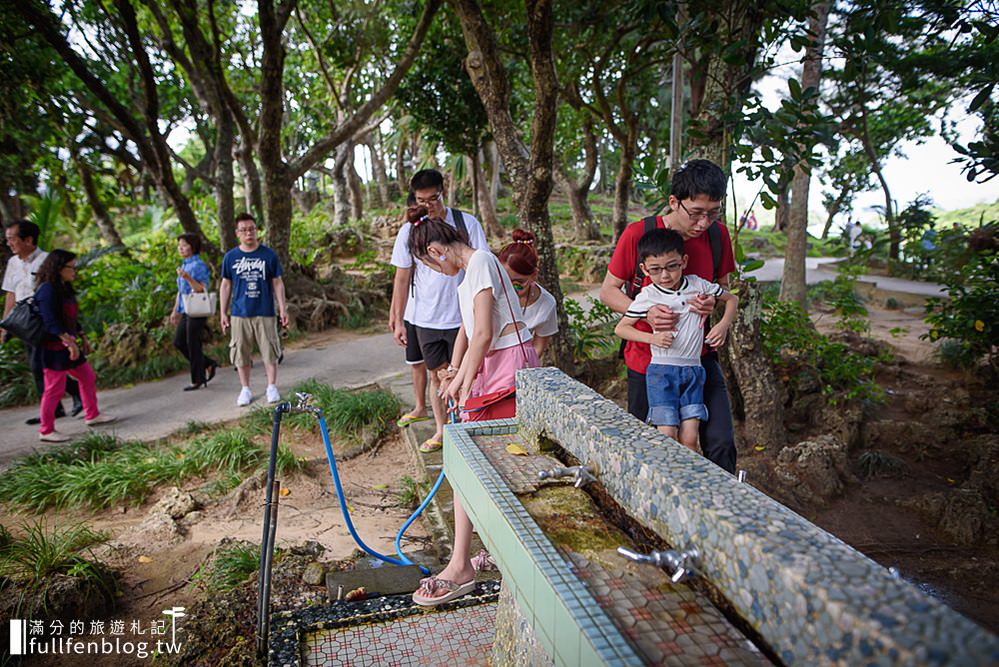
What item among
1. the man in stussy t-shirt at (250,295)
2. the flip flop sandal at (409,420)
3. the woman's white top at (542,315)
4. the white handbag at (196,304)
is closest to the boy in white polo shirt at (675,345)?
the woman's white top at (542,315)

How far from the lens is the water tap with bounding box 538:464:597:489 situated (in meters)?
2.01

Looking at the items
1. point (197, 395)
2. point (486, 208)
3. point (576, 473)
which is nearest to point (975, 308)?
point (576, 473)

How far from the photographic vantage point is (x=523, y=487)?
6.70ft

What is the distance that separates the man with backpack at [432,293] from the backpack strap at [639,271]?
1.18 m

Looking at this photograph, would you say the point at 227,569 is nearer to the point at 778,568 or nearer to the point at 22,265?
the point at 778,568

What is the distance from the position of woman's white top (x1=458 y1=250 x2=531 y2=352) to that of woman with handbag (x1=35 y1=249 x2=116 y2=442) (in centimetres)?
379

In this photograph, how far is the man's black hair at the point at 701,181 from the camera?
2590 millimetres

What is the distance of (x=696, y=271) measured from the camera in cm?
285

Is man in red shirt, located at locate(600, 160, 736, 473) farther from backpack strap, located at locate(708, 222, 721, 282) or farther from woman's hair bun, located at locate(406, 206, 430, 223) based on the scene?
woman's hair bun, located at locate(406, 206, 430, 223)

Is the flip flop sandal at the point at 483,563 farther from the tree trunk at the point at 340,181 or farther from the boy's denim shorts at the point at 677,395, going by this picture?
the tree trunk at the point at 340,181

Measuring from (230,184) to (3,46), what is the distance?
3.08 meters

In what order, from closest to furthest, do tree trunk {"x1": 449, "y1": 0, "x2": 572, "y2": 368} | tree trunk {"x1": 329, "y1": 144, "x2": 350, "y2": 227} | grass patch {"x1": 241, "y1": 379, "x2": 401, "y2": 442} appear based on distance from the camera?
tree trunk {"x1": 449, "y1": 0, "x2": 572, "y2": 368}, grass patch {"x1": 241, "y1": 379, "x2": 401, "y2": 442}, tree trunk {"x1": 329, "y1": 144, "x2": 350, "y2": 227}

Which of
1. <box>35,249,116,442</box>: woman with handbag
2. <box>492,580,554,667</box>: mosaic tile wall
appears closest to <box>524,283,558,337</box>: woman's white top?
<box>492,580,554,667</box>: mosaic tile wall

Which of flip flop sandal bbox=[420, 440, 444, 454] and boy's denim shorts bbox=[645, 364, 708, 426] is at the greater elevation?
boy's denim shorts bbox=[645, 364, 708, 426]
